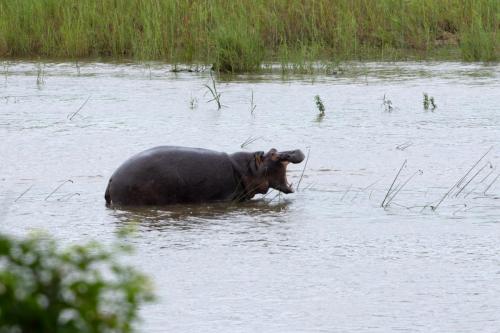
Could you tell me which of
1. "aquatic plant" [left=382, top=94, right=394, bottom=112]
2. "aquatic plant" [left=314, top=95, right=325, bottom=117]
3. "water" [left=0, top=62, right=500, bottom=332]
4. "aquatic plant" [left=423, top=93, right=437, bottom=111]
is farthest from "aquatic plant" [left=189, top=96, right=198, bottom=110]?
"aquatic plant" [left=423, top=93, right=437, bottom=111]

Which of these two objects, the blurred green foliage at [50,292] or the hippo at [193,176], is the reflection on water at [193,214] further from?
the blurred green foliage at [50,292]

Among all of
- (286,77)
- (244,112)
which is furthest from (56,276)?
(286,77)

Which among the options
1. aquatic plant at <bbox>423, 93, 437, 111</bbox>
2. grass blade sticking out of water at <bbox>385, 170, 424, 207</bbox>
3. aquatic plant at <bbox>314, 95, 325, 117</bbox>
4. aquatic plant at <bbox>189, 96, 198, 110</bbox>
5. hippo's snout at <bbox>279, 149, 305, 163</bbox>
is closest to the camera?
grass blade sticking out of water at <bbox>385, 170, 424, 207</bbox>

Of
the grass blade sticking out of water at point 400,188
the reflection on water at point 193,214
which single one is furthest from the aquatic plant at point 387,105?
the reflection on water at point 193,214

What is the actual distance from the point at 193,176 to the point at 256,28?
21.3ft

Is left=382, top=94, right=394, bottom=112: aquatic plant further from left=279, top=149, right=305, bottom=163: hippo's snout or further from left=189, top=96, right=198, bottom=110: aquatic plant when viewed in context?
left=279, top=149, right=305, bottom=163: hippo's snout

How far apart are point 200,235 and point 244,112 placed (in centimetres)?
401

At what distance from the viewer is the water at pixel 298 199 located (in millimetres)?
4281

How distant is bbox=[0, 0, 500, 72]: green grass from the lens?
12.9 metres

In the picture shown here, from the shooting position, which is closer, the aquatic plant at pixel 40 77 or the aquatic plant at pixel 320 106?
the aquatic plant at pixel 320 106

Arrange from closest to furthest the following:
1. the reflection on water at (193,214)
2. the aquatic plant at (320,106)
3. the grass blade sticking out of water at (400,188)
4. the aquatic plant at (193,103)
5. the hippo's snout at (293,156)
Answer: the reflection on water at (193,214)
the grass blade sticking out of water at (400,188)
the hippo's snout at (293,156)
the aquatic plant at (320,106)
the aquatic plant at (193,103)

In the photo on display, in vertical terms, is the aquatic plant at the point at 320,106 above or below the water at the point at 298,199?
above

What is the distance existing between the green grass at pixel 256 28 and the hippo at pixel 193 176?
19.6 ft

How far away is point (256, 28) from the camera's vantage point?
12.6 meters
